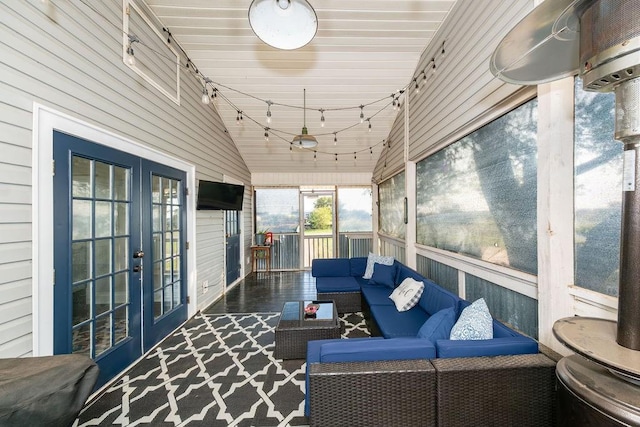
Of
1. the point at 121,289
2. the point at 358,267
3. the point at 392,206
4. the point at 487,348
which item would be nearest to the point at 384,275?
the point at 358,267

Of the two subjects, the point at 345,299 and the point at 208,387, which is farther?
the point at 345,299

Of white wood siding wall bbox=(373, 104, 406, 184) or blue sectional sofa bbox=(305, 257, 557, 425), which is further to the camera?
white wood siding wall bbox=(373, 104, 406, 184)

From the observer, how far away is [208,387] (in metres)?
2.11

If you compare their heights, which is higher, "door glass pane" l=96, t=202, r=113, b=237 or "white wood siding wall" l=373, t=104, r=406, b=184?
"white wood siding wall" l=373, t=104, r=406, b=184

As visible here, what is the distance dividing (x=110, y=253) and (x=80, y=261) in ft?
0.89

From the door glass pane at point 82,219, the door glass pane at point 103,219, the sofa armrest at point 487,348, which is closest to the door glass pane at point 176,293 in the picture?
the door glass pane at point 103,219

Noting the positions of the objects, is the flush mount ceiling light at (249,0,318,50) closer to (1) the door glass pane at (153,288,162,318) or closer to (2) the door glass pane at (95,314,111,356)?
(2) the door glass pane at (95,314,111,356)

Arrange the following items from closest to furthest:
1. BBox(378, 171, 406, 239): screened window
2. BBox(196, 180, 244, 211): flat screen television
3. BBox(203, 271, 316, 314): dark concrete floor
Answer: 1. BBox(196, 180, 244, 211): flat screen television
2. BBox(203, 271, 316, 314): dark concrete floor
3. BBox(378, 171, 406, 239): screened window

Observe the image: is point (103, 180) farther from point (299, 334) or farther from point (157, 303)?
point (299, 334)

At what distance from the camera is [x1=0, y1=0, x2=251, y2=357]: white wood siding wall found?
1.50m

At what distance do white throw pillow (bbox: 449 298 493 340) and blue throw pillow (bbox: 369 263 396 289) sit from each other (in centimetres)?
177

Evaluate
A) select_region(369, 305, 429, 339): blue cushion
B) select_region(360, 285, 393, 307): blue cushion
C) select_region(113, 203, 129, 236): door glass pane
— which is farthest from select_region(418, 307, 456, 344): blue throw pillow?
select_region(113, 203, 129, 236): door glass pane

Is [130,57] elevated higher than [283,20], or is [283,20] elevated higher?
[130,57]

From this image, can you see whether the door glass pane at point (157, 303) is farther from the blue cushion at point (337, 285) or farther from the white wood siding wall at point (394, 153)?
the white wood siding wall at point (394, 153)
